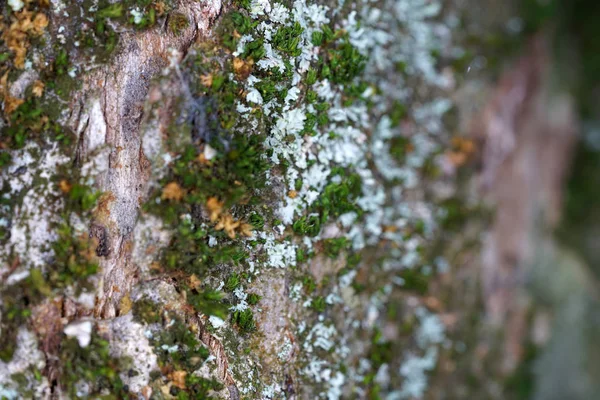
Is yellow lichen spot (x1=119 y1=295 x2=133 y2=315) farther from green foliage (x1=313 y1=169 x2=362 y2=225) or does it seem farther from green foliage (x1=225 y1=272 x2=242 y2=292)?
green foliage (x1=313 y1=169 x2=362 y2=225)

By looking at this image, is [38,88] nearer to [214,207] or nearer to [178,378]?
[214,207]

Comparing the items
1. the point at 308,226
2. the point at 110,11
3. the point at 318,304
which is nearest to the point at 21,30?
the point at 110,11

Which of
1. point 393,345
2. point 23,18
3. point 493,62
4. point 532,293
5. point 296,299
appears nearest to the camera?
point 23,18

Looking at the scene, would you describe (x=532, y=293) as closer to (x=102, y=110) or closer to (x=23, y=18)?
(x=102, y=110)

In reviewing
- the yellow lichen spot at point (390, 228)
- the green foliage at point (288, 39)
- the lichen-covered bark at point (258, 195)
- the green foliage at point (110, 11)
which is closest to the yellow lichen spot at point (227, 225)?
the lichen-covered bark at point (258, 195)

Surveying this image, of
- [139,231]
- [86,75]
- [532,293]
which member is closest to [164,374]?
[139,231]

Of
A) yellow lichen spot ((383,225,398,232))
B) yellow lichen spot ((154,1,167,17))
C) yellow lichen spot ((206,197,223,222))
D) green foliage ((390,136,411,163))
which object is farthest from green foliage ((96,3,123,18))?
yellow lichen spot ((383,225,398,232))
